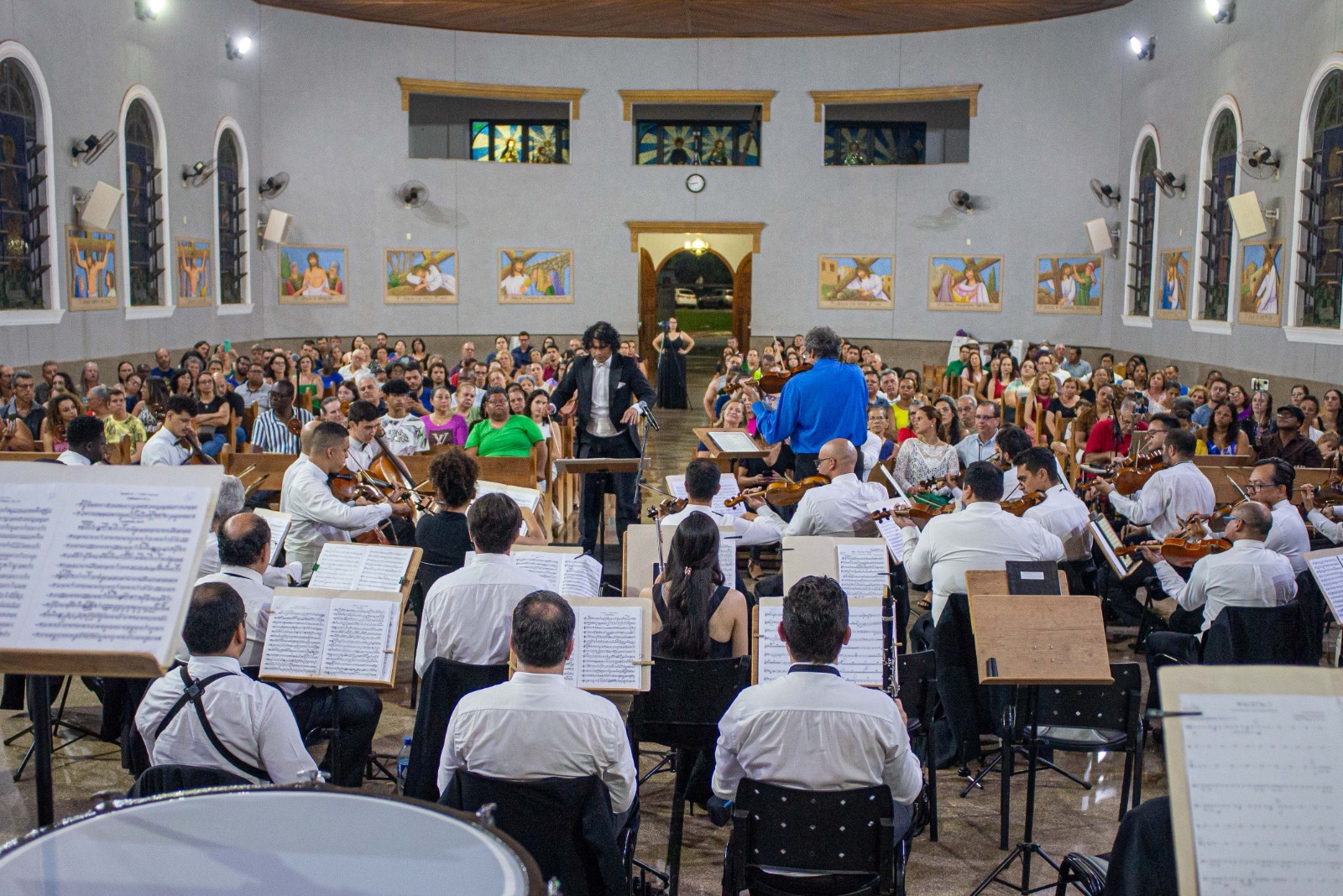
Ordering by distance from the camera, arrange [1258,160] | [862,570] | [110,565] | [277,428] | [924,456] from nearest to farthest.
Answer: [110,565] → [862,570] → [924,456] → [277,428] → [1258,160]

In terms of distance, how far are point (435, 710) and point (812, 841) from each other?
5.03 ft

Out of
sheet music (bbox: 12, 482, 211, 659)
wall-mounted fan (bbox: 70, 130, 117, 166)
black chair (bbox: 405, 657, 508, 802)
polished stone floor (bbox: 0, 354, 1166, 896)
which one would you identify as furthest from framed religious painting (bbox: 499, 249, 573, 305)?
sheet music (bbox: 12, 482, 211, 659)

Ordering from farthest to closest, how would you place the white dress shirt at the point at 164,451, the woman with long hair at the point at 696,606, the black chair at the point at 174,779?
the white dress shirt at the point at 164,451, the woman with long hair at the point at 696,606, the black chair at the point at 174,779

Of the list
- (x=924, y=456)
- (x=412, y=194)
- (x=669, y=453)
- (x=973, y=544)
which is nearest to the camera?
(x=973, y=544)

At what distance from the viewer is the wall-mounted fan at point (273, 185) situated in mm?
19547

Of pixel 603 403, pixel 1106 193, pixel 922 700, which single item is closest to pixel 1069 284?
pixel 1106 193

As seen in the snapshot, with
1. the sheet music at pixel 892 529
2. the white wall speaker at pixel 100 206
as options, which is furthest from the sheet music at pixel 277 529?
the white wall speaker at pixel 100 206

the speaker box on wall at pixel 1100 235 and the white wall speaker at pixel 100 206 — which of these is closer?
the white wall speaker at pixel 100 206

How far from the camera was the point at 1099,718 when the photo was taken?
470 centimetres

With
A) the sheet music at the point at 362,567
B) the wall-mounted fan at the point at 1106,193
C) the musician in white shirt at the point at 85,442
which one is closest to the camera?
the sheet music at the point at 362,567

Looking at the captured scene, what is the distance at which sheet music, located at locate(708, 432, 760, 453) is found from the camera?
846 cm

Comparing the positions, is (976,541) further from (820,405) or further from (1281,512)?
(820,405)

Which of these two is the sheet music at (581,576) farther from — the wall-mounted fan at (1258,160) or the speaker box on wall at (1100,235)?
the speaker box on wall at (1100,235)

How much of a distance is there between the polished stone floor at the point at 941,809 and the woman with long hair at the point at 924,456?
2824mm
